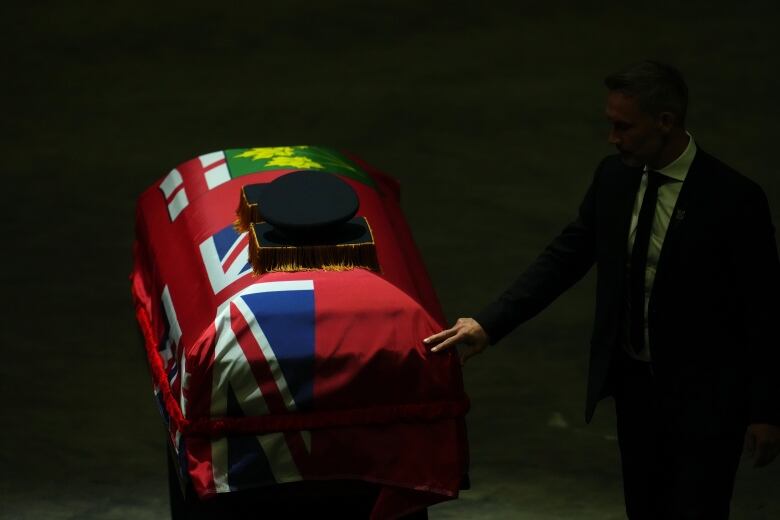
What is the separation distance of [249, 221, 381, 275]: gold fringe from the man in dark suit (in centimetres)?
29

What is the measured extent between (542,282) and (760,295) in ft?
1.72

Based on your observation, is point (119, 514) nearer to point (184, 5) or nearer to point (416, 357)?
point (416, 357)

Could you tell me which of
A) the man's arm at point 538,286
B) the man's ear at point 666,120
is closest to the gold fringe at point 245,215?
the man's arm at point 538,286

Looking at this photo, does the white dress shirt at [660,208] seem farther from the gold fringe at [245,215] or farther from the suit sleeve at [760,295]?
the gold fringe at [245,215]

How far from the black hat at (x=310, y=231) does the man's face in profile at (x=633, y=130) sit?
0.64 m

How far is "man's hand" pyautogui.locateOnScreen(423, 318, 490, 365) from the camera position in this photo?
12.4 feet

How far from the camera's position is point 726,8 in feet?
28.8

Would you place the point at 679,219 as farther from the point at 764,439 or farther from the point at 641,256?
the point at 764,439

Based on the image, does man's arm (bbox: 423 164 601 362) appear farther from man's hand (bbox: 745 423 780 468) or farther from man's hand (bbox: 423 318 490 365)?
man's hand (bbox: 745 423 780 468)

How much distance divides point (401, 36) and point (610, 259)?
4876 mm

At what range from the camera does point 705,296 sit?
3.61 meters

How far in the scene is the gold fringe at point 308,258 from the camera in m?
3.90

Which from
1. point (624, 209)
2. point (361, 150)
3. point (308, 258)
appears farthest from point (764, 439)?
point (361, 150)

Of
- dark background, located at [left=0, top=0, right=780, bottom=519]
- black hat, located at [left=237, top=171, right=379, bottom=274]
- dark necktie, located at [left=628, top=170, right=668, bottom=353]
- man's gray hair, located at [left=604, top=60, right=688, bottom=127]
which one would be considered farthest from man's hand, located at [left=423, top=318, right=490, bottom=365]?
dark background, located at [left=0, top=0, right=780, bottom=519]
